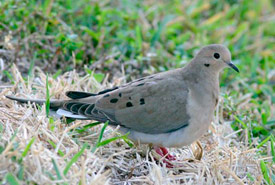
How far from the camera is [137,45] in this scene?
6.30 m

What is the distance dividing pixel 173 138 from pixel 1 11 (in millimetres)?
2598

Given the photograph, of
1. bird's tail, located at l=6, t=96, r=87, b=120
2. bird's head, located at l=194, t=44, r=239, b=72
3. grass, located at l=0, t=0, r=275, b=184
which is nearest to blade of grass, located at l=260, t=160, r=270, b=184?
grass, located at l=0, t=0, r=275, b=184

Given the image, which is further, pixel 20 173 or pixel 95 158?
pixel 95 158

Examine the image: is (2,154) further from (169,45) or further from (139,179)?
(169,45)

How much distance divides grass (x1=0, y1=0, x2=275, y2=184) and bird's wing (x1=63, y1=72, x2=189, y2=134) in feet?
0.68

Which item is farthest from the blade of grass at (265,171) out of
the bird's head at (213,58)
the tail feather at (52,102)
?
the tail feather at (52,102)

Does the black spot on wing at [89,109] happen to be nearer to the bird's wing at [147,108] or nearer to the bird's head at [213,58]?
the bird's wing at [147,108]

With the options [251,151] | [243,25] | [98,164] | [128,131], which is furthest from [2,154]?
[243,25]

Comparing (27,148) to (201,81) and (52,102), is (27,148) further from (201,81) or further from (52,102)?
(201,81)

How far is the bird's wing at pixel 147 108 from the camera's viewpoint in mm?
4109

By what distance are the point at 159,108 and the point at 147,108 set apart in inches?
3.8

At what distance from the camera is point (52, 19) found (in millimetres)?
5875

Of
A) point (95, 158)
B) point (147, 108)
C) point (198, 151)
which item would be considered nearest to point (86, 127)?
point (147, 108)

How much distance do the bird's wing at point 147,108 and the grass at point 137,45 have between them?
21cm
